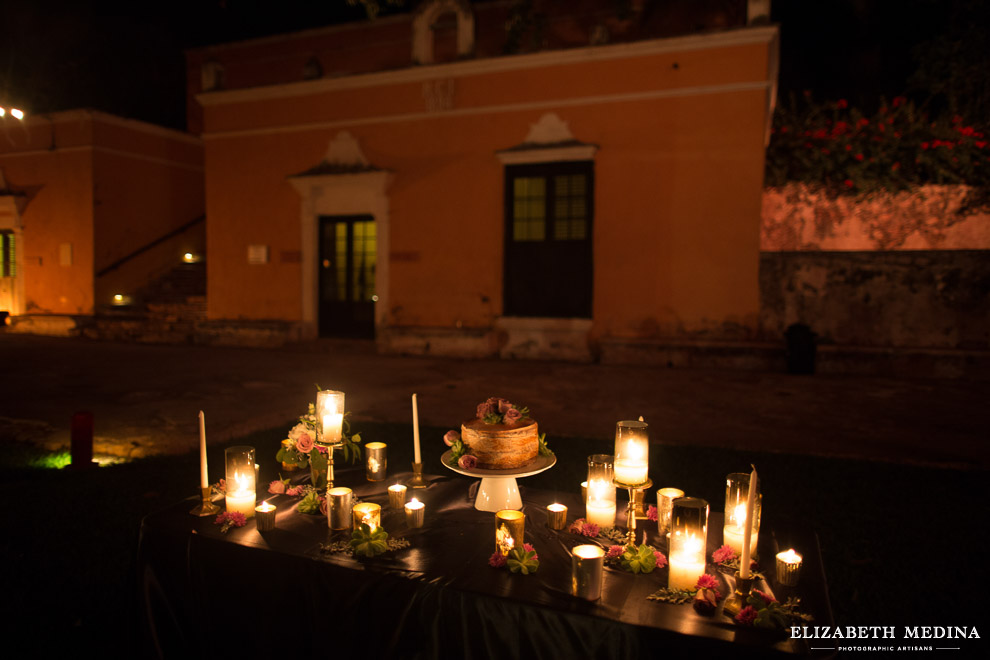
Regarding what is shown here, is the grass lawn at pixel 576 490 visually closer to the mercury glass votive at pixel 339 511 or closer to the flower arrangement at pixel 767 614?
the flower arrangement at pixel 767 614

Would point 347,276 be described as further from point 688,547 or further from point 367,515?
point 688,547

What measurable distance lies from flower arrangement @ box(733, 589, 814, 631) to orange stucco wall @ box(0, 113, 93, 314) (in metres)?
15.7

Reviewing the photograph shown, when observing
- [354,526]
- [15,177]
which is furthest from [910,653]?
[15,177]

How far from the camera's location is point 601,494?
2.22 metres

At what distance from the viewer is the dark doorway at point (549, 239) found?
1014 centimetres

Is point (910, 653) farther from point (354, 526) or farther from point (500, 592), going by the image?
point (354, 526)

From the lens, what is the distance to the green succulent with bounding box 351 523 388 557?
6.28 feet

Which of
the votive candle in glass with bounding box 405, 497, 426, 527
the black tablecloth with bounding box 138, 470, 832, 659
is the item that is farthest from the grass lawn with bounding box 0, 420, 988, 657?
the votive candle in glass with bounding box 405, 497, 426, 527

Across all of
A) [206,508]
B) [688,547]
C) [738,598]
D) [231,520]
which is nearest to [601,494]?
[688,547]

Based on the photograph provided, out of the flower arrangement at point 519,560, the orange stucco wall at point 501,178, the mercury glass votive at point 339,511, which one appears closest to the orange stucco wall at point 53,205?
the orange stucco wall at point 501,178

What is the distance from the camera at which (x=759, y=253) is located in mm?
9195

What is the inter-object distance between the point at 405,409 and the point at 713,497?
344 centimetres

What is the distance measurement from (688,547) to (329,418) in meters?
1.38

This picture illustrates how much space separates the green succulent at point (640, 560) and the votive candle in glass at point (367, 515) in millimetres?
819
